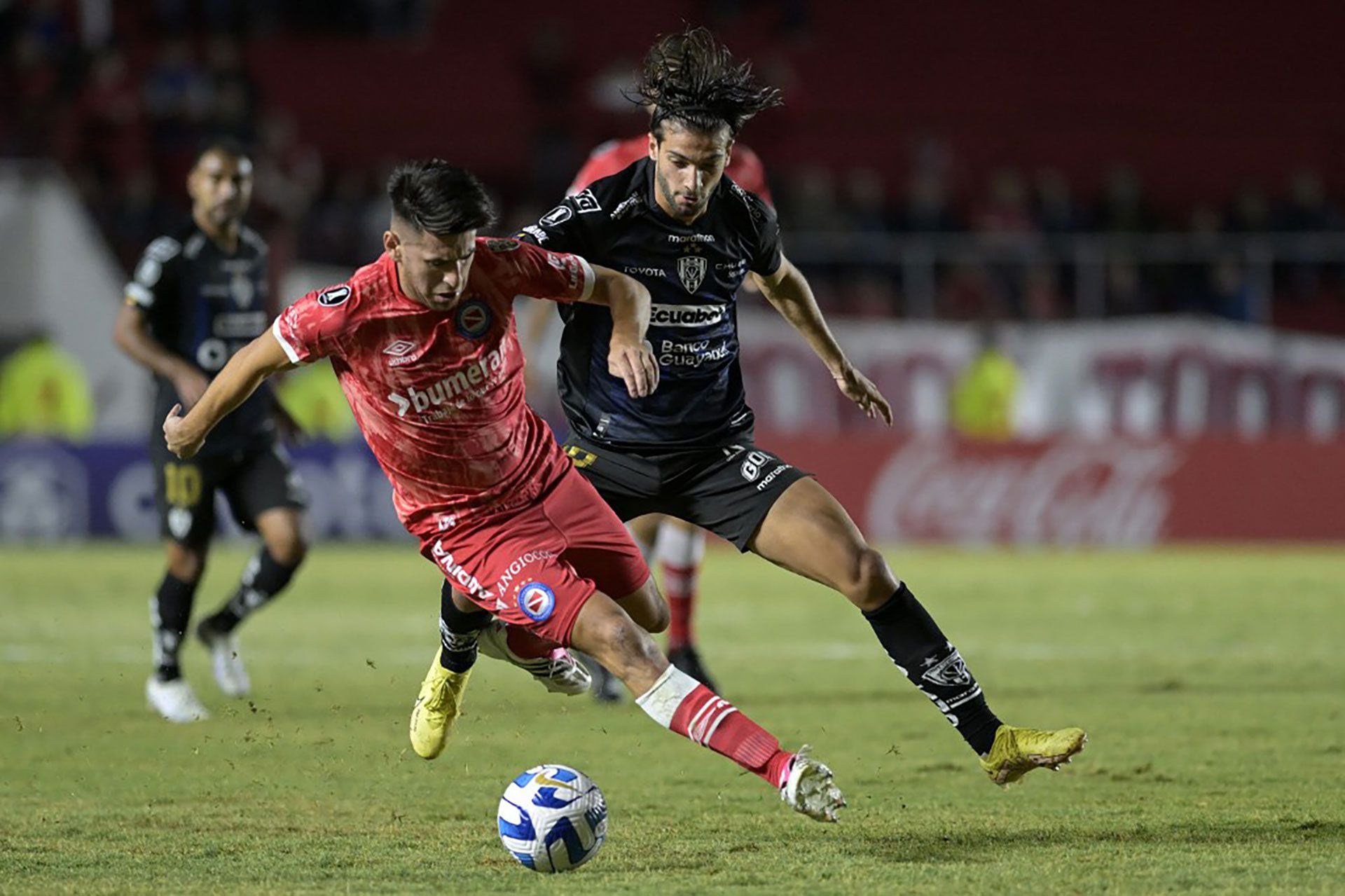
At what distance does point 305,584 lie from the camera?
49.1 feet

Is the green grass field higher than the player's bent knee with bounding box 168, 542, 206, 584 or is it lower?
lower

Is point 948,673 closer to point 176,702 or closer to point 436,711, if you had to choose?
point 436,711

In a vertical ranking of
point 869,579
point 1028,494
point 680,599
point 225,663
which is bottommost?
point 1028,494

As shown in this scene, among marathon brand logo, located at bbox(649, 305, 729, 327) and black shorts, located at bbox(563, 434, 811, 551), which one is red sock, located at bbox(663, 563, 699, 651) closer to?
black shorts, located at bbox(563, 434, 811, 551)

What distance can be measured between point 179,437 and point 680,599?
373cm

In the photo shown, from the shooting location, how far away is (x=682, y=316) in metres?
6.93

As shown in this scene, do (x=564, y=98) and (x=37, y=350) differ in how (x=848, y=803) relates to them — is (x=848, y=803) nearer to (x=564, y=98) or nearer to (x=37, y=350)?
(x=37, y=350)

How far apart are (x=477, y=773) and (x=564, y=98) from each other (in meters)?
18.3

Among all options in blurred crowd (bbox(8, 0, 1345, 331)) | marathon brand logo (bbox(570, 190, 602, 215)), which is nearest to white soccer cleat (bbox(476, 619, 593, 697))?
marathon brand logo (bbox(570, 190, 602, 215))

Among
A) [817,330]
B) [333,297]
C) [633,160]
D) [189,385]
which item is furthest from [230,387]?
[633,160]

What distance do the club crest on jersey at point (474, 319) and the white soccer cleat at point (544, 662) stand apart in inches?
55.4

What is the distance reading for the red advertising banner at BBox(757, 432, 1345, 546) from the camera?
1831 cm

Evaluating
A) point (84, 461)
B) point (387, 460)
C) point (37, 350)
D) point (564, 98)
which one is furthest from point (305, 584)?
point (564, 98)

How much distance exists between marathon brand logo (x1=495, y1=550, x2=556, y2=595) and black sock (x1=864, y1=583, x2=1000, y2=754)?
3.76 ft
